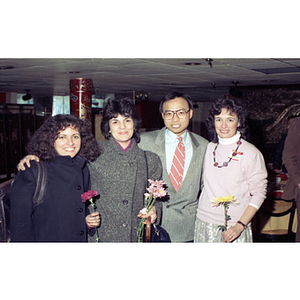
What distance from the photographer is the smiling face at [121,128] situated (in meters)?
2.23

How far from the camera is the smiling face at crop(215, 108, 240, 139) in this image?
231 cm

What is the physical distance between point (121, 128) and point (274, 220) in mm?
3012

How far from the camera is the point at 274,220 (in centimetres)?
441

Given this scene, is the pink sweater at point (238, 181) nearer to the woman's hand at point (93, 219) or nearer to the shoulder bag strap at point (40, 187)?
the woman's hand at point (93, 219)

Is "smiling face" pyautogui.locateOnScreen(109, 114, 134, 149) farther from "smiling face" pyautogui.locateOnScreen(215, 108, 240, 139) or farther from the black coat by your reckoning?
"smiling face" pyautogui.locateOnScreen(215, 108, 240, 139)

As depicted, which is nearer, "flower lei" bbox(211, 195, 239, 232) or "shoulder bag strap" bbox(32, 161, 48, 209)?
"shoulder bag strap" bbox(32, 161, 48, 209)

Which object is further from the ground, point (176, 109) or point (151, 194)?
point (176, 109)

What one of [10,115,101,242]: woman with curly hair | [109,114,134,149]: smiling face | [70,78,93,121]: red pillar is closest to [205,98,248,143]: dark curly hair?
[109,114,134,149]: smiling face

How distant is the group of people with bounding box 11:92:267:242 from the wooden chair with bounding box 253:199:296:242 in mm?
2131

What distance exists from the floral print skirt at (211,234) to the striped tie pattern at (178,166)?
0.32 metres

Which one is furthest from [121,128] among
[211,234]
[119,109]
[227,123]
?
[211,234]

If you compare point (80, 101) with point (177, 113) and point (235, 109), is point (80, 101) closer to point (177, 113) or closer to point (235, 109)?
point (177, 113)

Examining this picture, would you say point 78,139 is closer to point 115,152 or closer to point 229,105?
point 115,152

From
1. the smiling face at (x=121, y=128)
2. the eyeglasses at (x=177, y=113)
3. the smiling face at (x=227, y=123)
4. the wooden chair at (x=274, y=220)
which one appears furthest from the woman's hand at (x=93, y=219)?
the wooden chair at (x=274, y=220)
